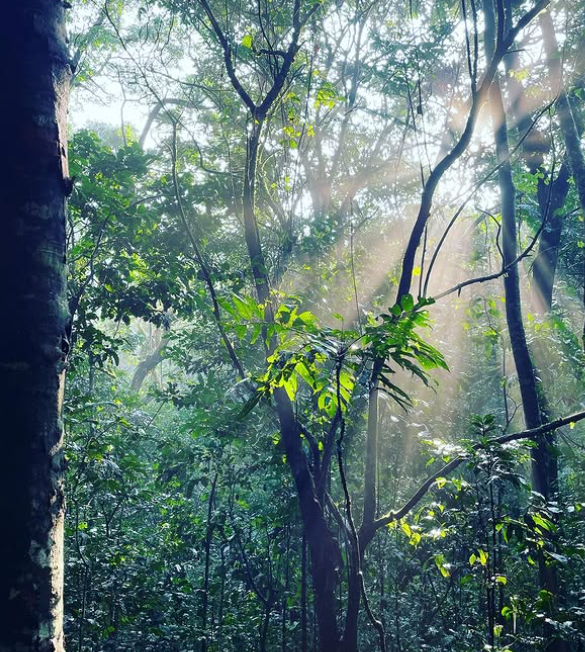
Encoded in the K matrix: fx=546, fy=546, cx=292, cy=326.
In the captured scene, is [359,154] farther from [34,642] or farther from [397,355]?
[34,642]

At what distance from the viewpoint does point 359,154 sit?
9250mm

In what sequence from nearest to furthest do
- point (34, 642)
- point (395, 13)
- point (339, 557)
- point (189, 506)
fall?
point (34, 642)
point (339, 557)
point (189, 506)
point (395, 13)

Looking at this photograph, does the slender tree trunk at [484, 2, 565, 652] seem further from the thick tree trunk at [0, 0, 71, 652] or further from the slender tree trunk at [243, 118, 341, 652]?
the thick tree trunk at [0, 0, 71, 652]

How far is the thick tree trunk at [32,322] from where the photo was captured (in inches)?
34.6

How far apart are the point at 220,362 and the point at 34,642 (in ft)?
19.8

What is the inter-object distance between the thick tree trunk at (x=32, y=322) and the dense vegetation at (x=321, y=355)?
0.63 m

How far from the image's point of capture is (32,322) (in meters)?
0.97

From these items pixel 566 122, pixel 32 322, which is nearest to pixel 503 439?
pixel 32 322

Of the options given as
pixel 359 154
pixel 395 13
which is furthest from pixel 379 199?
pixel 395 13

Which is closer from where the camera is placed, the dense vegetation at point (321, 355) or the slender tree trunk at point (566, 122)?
the dense vegetation at point (321, 355)

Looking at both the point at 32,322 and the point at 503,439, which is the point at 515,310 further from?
the point at 32,322

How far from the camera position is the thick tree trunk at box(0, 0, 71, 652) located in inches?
34.6

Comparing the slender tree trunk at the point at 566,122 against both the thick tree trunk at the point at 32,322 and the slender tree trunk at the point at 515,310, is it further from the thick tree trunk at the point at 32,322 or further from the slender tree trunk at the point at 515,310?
the thick tree trunk at the point at 32,322

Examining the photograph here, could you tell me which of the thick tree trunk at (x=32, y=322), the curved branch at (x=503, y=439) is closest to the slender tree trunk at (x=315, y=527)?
the curved branch at (x=503, y=439)
